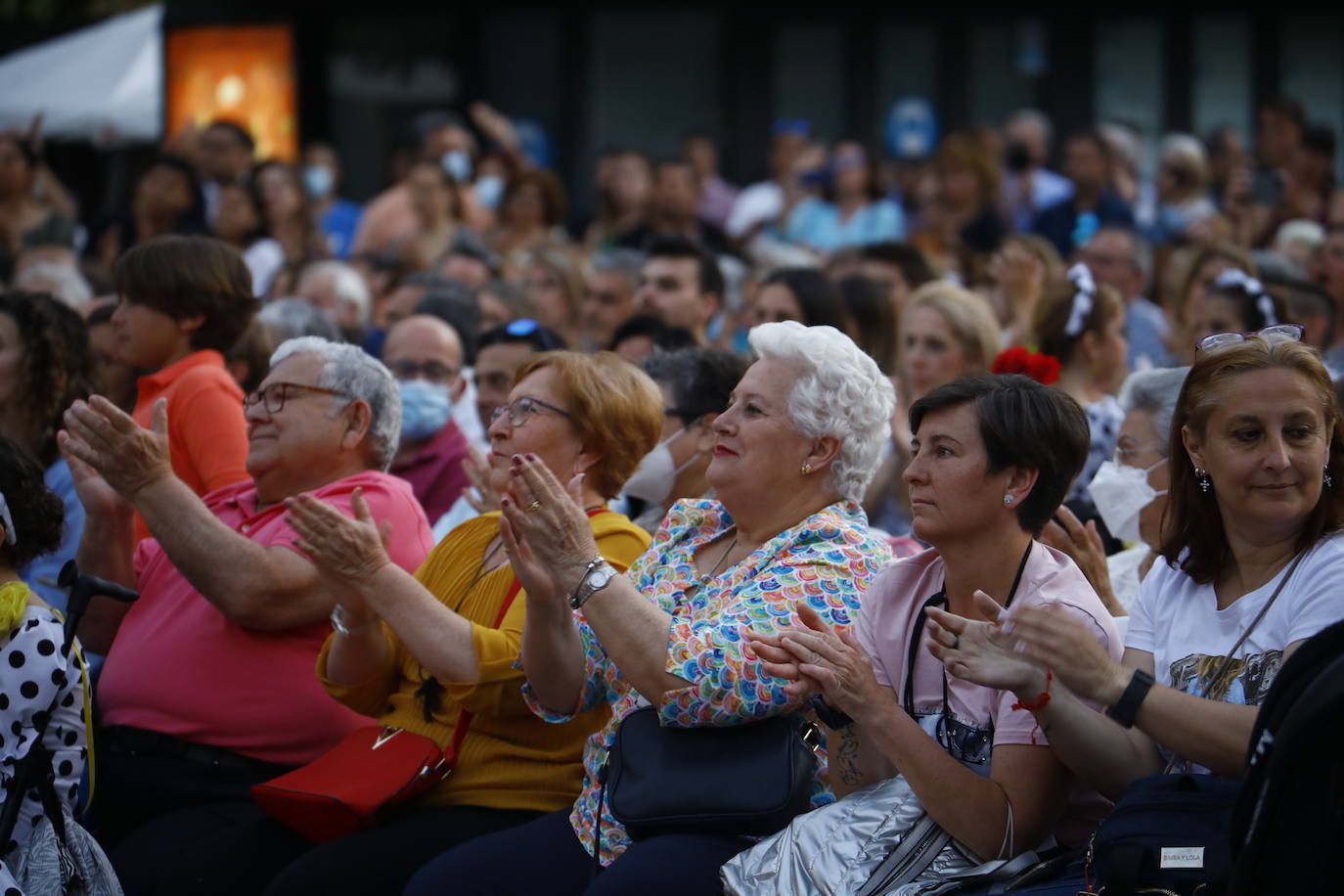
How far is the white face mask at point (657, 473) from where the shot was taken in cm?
502

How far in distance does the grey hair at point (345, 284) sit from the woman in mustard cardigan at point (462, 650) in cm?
426

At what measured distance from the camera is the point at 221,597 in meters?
4.37

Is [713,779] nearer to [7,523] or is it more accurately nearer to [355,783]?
[355,783]

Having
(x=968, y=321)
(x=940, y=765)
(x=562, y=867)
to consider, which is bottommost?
(x=562, y=867)

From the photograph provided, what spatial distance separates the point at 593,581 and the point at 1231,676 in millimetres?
1383

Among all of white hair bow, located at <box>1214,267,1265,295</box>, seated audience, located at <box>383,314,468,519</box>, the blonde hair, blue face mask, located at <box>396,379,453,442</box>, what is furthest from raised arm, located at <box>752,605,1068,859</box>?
white hair bow, located at <box>1214,267,1265,295</box>

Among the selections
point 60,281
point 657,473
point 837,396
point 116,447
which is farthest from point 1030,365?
point 60,281

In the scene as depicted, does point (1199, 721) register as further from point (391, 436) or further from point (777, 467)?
point (391, 436)

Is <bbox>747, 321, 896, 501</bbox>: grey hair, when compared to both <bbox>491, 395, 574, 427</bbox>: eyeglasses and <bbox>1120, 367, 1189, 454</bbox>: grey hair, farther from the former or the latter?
<bbox>1120, 367, 1189, 454</bbox>: grey hair

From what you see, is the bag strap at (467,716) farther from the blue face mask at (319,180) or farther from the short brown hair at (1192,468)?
the blue face mask at (319,180)

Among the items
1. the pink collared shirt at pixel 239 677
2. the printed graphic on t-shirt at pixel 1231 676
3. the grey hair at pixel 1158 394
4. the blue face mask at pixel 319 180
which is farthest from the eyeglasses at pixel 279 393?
the blue face mask at pixel 319 180

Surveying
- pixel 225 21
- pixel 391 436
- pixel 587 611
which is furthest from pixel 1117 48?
pixel 587 611

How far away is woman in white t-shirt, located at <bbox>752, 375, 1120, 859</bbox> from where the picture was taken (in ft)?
10.9

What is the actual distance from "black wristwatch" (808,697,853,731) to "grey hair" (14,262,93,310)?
545 cm
